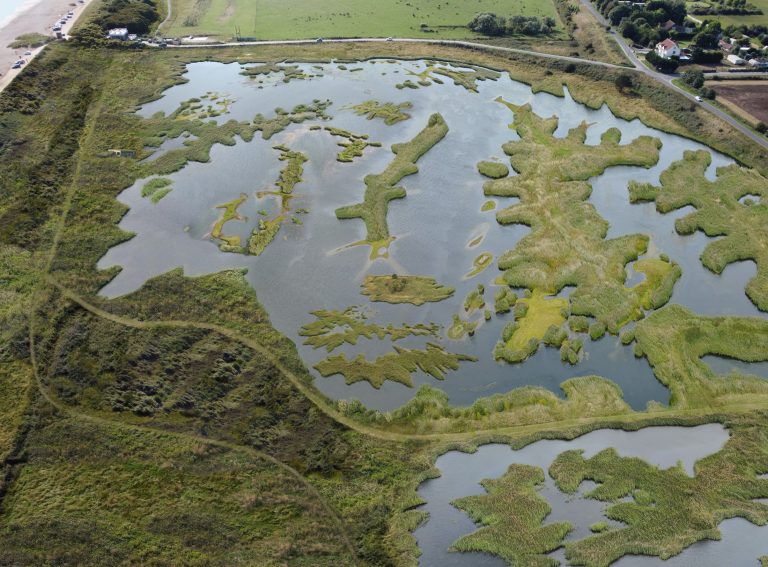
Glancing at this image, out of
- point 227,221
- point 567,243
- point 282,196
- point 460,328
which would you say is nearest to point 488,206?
point 567,243

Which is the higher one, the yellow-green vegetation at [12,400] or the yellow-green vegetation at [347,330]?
the yellow-green vegetation at [347,330]

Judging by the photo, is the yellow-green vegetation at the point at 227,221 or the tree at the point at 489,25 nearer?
the yellow-green vegetation at the point at 227,221

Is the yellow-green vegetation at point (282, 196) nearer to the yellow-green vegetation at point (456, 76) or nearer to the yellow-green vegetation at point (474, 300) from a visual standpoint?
the yellow-green vegetation at point (474, 300)

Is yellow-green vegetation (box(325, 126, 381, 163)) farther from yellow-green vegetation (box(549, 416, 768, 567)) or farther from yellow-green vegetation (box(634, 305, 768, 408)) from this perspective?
yellow-green vegetation (box(549, 416, 768, 567))

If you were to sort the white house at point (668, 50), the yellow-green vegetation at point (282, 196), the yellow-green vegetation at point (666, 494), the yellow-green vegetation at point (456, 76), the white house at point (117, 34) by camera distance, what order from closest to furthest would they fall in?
1. the yellow-green vegetation at point (666, 494)
2. the yellow-green vegetation at point (282, 196)
3. the yellow-green vegetation at point (456, 76)
4. the white house at point (668, 50)
5. the white house at point (117, 34)

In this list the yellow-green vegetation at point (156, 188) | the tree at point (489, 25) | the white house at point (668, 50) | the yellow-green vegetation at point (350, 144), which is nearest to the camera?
the yellow-green vegetation at point (156, 188)

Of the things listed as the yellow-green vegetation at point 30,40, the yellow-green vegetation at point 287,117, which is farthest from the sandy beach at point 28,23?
the yellow-green vegetation at point 287,117

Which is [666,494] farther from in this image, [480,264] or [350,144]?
[350,144]
